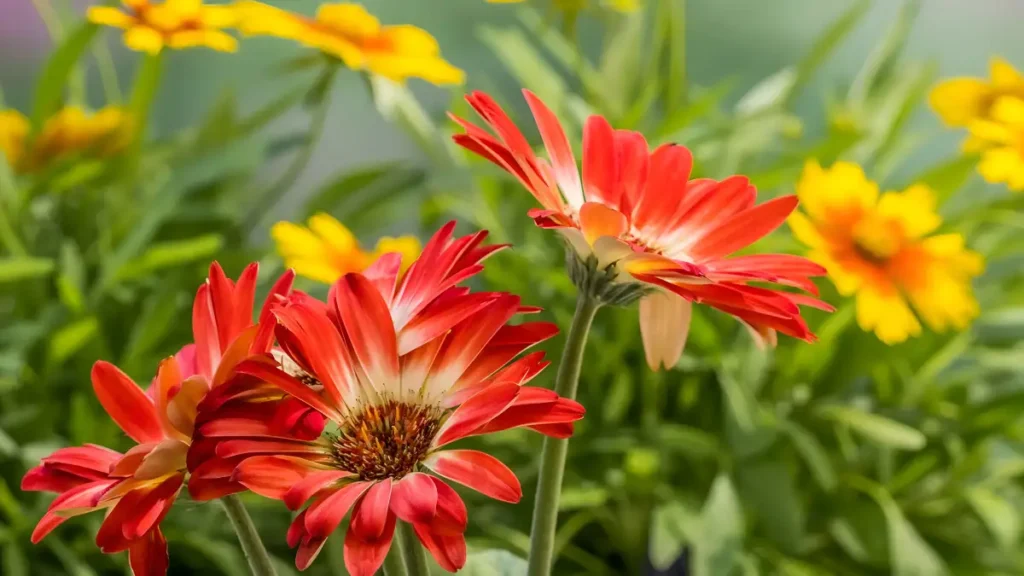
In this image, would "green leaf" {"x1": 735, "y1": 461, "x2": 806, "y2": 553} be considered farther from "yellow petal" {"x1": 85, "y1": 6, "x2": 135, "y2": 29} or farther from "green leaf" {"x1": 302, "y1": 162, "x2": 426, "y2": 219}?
"yellow petal" {"x1": 85, "y1": 6, "x2": 135, "y2": 29}

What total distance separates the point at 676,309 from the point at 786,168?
1.34 ft

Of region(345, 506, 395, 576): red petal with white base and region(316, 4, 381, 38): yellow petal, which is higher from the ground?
region(316, 4, 381, 38): yellow petal

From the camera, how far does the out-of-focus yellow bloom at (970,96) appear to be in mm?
521

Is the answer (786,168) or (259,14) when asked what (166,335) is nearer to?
(259,14)

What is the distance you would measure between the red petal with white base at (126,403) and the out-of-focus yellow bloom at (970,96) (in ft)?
1.69

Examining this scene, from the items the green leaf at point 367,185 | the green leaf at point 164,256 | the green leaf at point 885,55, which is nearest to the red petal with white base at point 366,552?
the green leaf at point 164,256

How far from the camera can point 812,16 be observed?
803 mm

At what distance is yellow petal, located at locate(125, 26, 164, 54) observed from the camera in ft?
1.51

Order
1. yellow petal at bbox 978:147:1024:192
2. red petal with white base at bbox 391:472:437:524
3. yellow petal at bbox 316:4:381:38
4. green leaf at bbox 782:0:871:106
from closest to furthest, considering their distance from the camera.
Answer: red petal with white base at bbox 391:472:437:524, yellow petal at bbox 978:147:1024:192, yellow petal at bbox 316:4:381:38, green leaf at bbox 782:0:871:106

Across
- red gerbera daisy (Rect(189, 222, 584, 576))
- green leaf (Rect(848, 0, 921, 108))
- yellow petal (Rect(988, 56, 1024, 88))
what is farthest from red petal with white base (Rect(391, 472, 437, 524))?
green leaf (Rect(848, 0, 921, 108))

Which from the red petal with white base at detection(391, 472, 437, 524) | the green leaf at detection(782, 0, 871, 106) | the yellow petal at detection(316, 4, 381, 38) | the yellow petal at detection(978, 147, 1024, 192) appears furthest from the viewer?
the green leaf at detection(782, 0, 871, 106)

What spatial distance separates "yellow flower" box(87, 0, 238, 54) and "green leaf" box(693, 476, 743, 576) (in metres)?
0.39

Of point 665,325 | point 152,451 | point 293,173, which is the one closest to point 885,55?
point 293,173

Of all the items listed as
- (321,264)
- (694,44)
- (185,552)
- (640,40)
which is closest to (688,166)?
(321,264)
